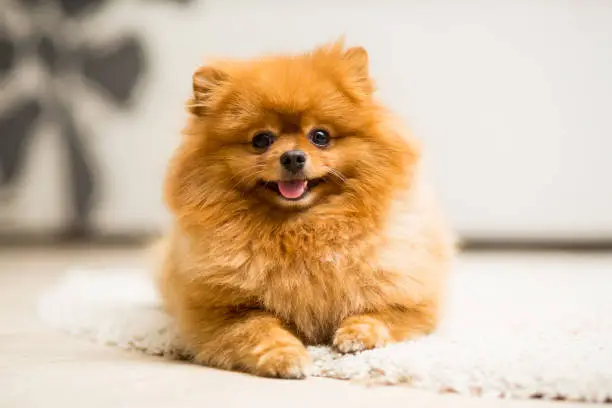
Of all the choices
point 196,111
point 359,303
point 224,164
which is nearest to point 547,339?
point 359,303

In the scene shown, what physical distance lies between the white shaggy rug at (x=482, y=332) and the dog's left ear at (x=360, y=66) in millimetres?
682

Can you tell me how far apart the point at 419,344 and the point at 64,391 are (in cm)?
83

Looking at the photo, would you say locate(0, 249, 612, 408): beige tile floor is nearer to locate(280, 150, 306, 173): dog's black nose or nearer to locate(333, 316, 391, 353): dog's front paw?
locate(333, 316, 391, 353): dog's front paw

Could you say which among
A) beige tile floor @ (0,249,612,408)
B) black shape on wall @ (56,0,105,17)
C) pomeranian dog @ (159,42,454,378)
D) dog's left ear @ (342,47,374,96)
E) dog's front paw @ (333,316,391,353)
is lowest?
beige tile floor @ (0,249,612,408)

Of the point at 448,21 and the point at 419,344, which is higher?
the point at 448,21

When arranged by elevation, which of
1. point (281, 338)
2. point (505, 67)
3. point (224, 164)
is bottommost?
point (281, 338)

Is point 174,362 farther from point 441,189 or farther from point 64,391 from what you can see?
point 441,189

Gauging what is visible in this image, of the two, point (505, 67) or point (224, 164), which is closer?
point (224, 164)

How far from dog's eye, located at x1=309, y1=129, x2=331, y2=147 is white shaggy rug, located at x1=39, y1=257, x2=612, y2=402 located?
20.4 inches

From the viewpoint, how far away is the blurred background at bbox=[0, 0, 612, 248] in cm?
398

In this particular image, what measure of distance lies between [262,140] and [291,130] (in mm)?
79

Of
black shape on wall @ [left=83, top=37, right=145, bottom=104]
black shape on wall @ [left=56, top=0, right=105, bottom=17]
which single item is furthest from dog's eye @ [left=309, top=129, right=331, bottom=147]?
black shape on wall @ [left=56, top=0, right=105, bottom=17]

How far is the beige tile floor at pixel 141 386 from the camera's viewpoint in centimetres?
141

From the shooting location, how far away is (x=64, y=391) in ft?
4.99
